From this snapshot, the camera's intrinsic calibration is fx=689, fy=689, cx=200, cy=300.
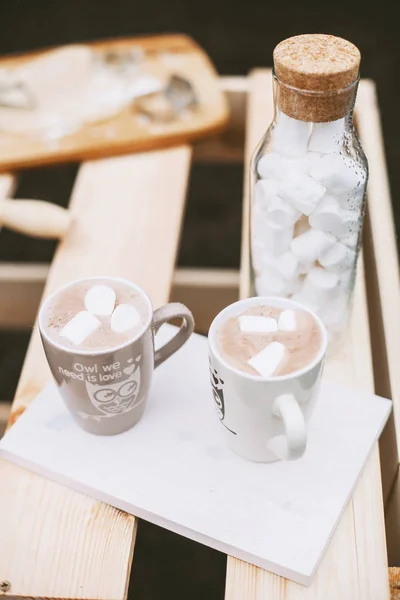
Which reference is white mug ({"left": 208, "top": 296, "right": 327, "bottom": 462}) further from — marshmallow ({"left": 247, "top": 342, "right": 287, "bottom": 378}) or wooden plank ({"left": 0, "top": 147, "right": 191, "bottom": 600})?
wooden plank ({"left": 0, "top": 147, "right": 191, "bottom": 600})

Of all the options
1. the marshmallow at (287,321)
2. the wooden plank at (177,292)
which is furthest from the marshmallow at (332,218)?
the wooden plank at (177,292)

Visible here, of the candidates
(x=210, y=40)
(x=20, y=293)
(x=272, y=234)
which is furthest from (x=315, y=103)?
(x=210, y=40)

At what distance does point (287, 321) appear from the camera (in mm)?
580

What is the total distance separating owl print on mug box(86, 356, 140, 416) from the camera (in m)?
0.58

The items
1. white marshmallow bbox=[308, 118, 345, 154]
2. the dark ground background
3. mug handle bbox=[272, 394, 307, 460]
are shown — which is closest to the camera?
mug handle bbox=[272, 394, 307, 460]

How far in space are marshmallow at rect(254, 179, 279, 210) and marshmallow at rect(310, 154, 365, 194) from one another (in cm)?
4

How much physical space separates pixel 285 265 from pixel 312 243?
0.04 m

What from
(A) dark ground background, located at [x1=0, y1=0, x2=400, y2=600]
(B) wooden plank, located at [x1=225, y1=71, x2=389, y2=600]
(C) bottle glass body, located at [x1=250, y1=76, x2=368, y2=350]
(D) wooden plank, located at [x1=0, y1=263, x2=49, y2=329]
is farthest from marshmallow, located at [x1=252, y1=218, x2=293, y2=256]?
(A) dark ground background, located at [x1=0, y1=0, x2=400, y2=600]

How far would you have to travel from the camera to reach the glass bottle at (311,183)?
58 centimetres

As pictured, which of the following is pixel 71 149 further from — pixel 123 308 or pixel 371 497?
pixel 371 497

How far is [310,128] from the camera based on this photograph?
2.03 ft

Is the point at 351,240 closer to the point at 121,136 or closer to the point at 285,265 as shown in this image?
the point at 285,265

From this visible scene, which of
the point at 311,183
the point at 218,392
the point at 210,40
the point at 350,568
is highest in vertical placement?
the point at 311,183

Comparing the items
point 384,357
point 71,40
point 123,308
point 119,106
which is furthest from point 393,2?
point 123,308
